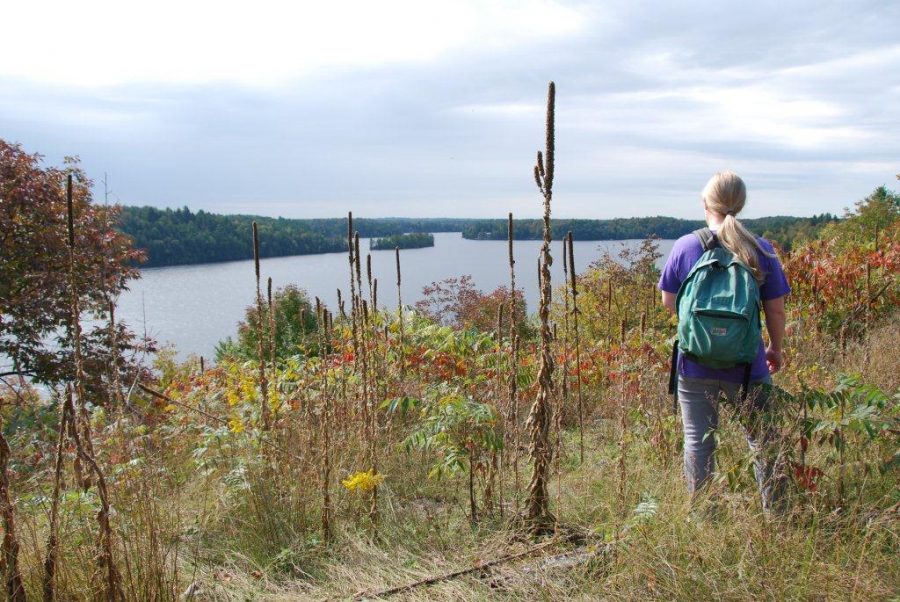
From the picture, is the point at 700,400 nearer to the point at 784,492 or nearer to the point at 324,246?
the point at 784,492

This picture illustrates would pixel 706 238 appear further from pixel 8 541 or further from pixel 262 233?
pixel 262 233

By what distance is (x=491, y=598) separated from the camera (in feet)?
8.00

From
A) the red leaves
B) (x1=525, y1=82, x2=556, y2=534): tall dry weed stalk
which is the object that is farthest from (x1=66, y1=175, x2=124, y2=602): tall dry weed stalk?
the red leaves

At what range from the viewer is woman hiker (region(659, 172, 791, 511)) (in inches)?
106

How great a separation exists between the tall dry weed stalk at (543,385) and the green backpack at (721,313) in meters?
0.61

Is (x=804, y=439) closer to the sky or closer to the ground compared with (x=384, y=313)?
closer to the ground

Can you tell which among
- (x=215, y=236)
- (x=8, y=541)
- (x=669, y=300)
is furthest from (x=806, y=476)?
(x=215, y=236)

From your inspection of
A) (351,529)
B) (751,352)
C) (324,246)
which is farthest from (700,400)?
(324,246)

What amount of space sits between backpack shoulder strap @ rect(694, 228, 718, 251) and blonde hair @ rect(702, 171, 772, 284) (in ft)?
0.08

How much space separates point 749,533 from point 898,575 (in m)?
0.54

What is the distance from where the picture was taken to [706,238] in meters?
2.80

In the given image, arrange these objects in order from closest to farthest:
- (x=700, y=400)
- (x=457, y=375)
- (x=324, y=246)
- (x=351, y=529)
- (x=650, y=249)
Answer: (x=700, y=400)
(x=351, y=529)
(x=457, y=375)
(x=650, y=249)
(x=324, y=246)

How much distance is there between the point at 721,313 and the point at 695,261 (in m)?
0.32

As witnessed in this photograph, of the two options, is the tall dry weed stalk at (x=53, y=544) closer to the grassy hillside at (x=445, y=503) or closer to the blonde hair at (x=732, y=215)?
the grassy hillside at (x=445, y=503)
